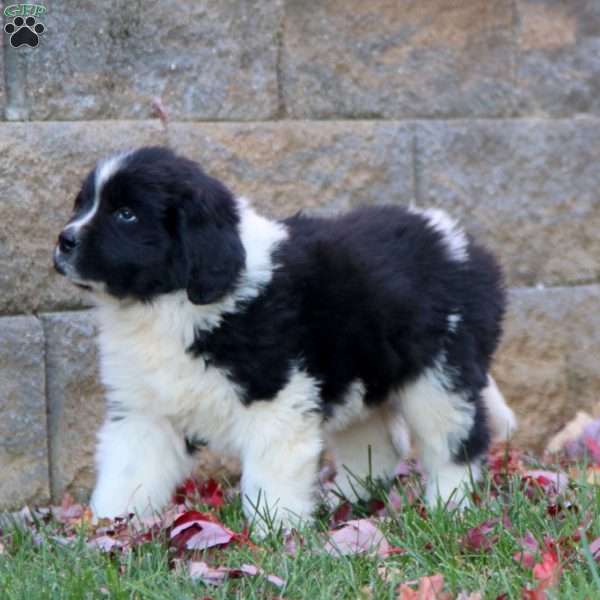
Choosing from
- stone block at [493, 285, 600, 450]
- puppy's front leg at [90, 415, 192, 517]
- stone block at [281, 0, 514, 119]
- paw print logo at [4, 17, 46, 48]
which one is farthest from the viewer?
stone block at [493, 285, 600, 450]

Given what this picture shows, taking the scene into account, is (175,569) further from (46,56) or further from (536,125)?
(536,125)

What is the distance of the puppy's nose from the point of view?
3775 millimetres

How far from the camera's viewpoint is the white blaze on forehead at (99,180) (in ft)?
12.6

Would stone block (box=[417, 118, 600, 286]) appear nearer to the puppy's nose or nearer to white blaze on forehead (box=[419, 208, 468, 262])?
white blaze on forehead (box=[419, 208, 468, 262])

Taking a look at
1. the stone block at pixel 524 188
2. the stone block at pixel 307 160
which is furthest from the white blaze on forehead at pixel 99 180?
the stone block at pixel 524 188

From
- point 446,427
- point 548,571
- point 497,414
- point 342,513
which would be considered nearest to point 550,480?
point 446,427

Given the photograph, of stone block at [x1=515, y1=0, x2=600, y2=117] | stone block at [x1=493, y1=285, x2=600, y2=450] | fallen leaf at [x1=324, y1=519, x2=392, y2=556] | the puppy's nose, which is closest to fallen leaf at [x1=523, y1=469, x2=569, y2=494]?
fallen leaf at [x1=324, y1=519, x2=392, y2=556]

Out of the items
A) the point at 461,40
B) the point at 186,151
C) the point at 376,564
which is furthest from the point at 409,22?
the point at 376,564

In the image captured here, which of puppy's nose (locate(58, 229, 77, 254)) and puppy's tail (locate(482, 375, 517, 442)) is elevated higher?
puppy's nose (locate(58, 229, 77, 254))

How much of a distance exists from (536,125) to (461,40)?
570 mm

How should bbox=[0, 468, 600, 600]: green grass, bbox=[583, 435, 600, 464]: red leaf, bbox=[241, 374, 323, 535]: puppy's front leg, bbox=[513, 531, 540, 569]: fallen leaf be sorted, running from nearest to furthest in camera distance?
bbox=[0, 468, 600, 600]: green grass < bbox=[513, 531, 540, 569]: fallen leaf < bbox=[241, 374, 323, 535]: puppy's front leg < bbox=[583, 435, 600, 464]: red leaf

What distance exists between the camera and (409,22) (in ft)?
18.1

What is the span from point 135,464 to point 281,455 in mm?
544

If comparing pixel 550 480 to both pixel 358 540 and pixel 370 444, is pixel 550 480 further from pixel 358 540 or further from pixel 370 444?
pixel 358 540
